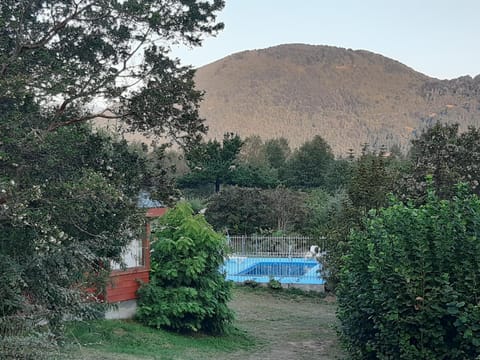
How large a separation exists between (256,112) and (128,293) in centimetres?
9975

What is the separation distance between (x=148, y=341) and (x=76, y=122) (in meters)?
4.67

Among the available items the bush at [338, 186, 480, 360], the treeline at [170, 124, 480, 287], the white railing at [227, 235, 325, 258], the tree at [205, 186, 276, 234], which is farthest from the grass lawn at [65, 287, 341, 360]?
the tree at [205, 186, 276, 234]

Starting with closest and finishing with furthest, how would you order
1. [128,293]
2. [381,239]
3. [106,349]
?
[381,239] → [106,349] → [128,293]

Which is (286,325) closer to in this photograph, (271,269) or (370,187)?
(370,187)

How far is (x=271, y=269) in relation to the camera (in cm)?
2216

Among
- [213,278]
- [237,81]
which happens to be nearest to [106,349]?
[213,278]

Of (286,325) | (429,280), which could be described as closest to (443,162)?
(286,325)

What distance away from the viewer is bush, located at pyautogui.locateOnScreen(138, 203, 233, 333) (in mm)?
11914

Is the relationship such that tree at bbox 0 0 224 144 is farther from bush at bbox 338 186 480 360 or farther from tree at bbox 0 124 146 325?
bush at bbox 338 186 480 360

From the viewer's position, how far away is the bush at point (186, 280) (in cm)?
1191

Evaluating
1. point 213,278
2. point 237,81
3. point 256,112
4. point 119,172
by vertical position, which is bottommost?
point 213,278

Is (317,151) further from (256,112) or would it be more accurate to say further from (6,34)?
(256,112)

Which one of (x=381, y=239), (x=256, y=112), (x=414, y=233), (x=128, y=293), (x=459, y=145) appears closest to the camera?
(x=414, y=233)

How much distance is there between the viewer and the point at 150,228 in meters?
12.7
